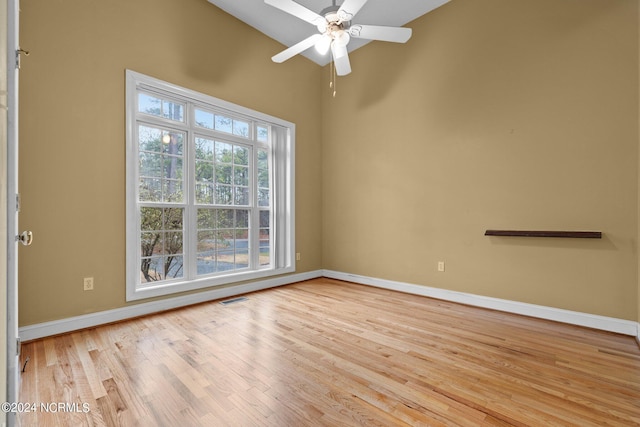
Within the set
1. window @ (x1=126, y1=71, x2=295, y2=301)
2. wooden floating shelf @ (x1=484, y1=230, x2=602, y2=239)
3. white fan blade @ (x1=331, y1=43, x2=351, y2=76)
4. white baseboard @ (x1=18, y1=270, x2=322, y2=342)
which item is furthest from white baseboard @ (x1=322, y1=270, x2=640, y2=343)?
white fan blade @ (x1=331, y1=43, x2=351, y2=76)

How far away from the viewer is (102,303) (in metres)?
2.62

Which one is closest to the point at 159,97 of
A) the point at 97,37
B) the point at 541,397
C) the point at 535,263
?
the point at 97,37

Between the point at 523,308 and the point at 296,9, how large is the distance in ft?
11.3

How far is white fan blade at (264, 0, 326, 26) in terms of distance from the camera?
224 cm

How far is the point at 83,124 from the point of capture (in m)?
2.53

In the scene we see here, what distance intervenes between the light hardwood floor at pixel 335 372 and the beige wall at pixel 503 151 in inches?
23.4

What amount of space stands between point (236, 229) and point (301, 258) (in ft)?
3.78

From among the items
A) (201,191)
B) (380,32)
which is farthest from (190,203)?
(380,32)

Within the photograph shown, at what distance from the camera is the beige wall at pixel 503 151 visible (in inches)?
98.0

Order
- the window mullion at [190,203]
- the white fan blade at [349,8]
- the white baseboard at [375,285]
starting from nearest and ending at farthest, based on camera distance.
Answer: the white fan blade at [349,8], the white baseboard at [375,285], the window mullion at [190,203]

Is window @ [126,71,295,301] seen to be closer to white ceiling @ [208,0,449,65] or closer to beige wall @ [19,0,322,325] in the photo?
beige wall @ [19,0,322,325]

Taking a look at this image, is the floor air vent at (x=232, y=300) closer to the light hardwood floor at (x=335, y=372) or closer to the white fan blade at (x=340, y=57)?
the light hardwood floor at (x=335, y=372)

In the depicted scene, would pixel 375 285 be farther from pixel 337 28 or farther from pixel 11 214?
pixel 11 214

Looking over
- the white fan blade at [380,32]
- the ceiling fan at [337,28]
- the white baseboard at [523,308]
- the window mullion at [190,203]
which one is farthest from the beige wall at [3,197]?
the white baseboard at [523,308]
